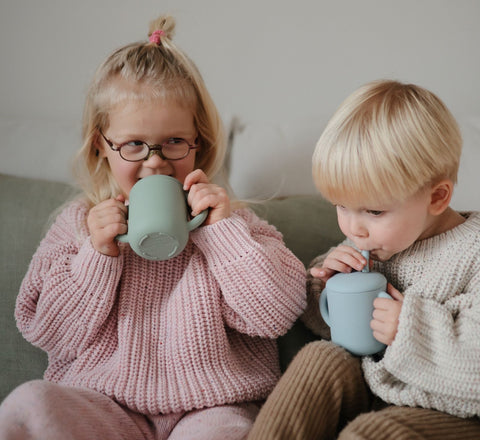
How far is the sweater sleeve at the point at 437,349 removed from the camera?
34.9 inches

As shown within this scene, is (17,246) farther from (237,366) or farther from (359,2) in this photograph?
(359,2)

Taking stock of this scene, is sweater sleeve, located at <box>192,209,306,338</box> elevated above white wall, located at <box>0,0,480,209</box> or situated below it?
below

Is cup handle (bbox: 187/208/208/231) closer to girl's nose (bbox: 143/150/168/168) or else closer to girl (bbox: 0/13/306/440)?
girl (bbox: 0/13/306/440)

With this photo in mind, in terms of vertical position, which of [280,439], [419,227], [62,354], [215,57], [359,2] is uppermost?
[359,2]

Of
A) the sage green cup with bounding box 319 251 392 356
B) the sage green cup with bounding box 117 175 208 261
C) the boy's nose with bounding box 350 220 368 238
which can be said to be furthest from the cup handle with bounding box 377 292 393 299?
the sage green cup with bounding box 117 175 208 261

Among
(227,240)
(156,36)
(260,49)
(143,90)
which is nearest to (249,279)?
(227,240)

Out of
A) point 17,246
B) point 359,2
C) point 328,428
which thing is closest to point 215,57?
point 359,2

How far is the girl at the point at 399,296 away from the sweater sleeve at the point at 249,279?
0.10 metres

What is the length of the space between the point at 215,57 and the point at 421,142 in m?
0.91

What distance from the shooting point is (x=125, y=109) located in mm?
1087

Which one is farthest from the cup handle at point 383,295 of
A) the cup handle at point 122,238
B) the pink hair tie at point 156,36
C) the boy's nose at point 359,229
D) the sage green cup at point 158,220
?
the pink hair tie at point 156,36

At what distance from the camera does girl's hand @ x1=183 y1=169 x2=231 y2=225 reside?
1021 mm

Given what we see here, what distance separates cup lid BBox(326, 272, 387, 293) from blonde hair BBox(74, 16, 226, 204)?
1.40 feet

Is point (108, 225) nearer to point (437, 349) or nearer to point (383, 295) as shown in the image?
point (383, 295)
